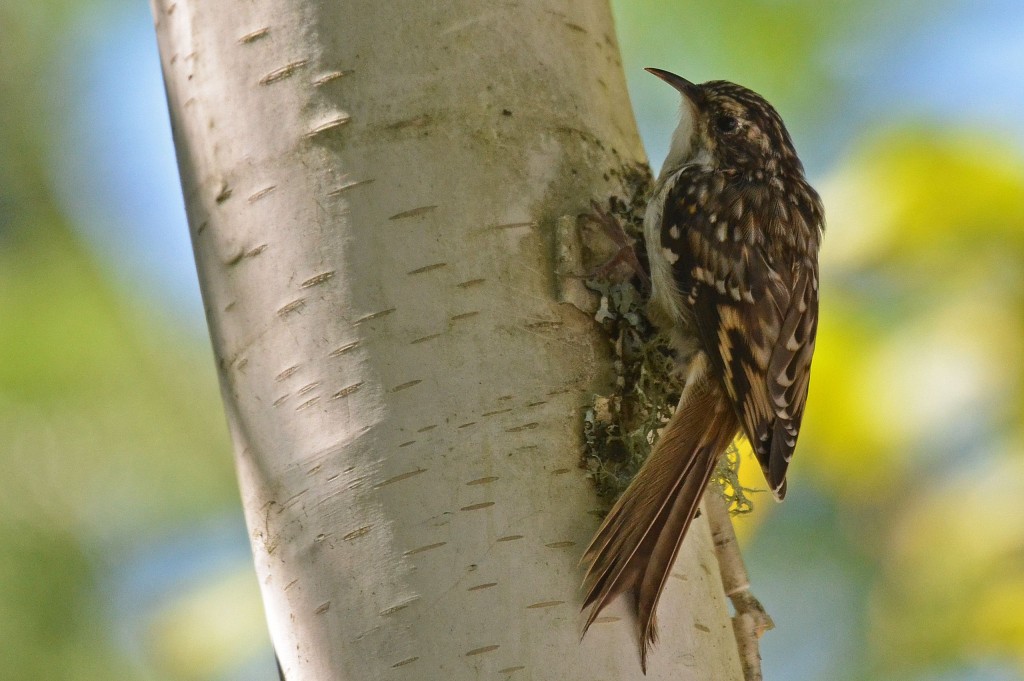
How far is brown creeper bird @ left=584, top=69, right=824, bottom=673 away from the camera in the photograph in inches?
63.9

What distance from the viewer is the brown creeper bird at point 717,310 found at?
1.62 metres

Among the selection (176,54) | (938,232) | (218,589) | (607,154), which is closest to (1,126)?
(218,589)

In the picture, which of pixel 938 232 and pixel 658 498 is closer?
pixel 658 498

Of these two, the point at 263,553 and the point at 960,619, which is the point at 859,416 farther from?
the point at 263,553

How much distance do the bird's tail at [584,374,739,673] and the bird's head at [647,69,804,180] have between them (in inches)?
37.5

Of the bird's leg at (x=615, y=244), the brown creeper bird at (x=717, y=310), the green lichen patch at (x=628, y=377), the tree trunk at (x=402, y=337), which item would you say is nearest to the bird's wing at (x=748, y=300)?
the brown creeper bird at (x=717, y=310)

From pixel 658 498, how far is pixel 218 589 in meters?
2.28

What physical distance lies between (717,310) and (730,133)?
0.66 meters

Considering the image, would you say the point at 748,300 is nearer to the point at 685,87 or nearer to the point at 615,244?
the point at 615,244

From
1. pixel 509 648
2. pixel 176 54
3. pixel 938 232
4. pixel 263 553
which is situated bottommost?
pixel 509 648

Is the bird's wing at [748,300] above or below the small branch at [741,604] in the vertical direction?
above

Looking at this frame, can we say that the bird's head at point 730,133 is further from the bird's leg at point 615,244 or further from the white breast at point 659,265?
the bird's leg at point 615,244

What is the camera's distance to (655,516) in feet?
5.54

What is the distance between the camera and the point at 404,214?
1.64 m
